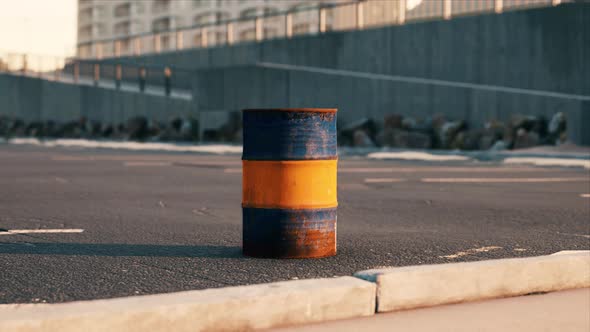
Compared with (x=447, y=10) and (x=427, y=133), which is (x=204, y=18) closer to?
(x=447, y=10)

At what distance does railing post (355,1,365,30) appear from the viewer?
32.4m

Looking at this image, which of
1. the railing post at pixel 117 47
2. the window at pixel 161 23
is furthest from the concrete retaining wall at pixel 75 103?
the window at pixel 161 23

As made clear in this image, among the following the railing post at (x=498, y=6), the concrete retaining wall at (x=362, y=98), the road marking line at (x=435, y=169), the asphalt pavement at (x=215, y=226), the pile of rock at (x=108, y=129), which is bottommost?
the asphalt pavement at (x=215, y=226)

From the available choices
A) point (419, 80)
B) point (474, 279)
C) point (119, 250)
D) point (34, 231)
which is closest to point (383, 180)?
point (34, 231)

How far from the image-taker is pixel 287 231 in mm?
6594

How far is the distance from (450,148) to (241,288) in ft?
74.3

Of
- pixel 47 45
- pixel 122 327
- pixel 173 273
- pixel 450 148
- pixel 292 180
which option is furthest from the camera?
pixel 47 45

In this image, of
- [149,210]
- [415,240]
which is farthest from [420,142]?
[415,240]

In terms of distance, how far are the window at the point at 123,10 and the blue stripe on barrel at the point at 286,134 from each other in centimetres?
10839

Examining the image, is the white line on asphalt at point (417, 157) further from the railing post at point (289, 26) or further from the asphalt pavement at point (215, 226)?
the railing post at point (289, 26)

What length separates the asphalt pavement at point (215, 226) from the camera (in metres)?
6.07

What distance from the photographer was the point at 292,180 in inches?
258

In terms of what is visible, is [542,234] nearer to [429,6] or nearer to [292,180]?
[292,180]

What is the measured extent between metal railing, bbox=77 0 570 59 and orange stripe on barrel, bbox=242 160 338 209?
68.9ft
